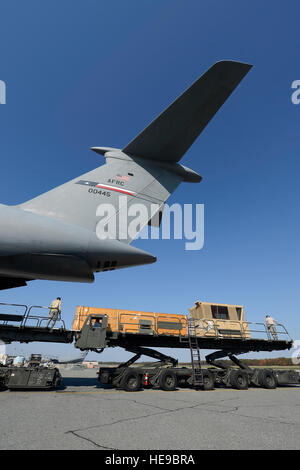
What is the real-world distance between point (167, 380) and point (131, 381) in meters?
1.56

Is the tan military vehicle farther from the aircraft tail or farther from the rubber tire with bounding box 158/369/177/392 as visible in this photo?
the aircraft tail

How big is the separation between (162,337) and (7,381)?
6.51 metres

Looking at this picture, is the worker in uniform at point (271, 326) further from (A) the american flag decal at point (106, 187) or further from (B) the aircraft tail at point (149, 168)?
(A) the american flag decal at point (106, 187)

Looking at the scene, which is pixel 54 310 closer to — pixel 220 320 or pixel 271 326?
pixel 220 320

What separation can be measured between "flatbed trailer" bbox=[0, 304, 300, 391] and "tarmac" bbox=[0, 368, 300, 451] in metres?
3.13

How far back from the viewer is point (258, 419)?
19.8 ft

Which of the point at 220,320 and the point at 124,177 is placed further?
the point at 220,320

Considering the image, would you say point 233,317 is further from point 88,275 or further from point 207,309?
point 88,275

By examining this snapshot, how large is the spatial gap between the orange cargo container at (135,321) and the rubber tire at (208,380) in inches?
80.0

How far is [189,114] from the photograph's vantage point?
472 centimetres

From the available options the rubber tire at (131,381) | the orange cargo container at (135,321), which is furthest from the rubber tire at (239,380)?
the rubber tire at (131,381)

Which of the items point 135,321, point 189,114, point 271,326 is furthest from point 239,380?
point 189,114

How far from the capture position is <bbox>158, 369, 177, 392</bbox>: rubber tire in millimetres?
10930

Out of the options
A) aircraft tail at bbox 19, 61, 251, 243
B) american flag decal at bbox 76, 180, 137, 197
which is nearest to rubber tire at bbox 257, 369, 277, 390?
aircraft tail at bbox 19, 61, 251, 243
